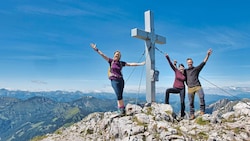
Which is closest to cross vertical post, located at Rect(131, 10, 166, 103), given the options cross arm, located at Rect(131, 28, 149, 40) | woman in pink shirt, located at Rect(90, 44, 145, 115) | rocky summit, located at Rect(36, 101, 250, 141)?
cross arm, located at Rect(131, 28, 149, 40)

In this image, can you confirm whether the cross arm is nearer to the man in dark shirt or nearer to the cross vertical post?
the cross vertical post

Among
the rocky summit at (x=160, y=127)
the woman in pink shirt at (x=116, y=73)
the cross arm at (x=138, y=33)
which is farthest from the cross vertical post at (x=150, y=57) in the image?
the woman in pink shirt at (x=116, y=73)

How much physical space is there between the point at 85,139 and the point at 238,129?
6.80m

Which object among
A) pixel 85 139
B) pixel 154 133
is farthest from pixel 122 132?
pixel 85 139

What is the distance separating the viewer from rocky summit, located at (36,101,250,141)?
911 centimetres

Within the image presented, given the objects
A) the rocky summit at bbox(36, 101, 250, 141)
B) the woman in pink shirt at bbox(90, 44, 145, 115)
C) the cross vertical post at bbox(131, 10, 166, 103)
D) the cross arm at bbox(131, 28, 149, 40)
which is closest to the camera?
the rocky summit at bbox(36, 101, 250, 141)

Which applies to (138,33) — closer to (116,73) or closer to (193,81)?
(116,73)

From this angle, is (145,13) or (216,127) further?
(145,13)

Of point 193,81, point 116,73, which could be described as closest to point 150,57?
point 116,73

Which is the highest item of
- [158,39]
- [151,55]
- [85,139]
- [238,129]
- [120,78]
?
[158,39]

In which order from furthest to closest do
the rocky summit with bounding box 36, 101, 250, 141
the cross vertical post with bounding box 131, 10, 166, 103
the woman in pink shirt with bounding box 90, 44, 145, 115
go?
the cross vertical post with bounding box 131, 10, 166, 103
the woman in pink shirt with bounding box 90, 44, 145, 115
the rocky summit with bounding box 36, 101, 250, 141

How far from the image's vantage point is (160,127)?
946cm

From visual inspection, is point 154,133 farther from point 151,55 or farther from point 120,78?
point 151,55

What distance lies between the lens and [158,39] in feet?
43.9
